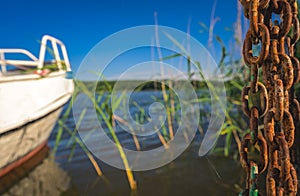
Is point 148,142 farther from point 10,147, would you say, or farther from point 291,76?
point 291,76

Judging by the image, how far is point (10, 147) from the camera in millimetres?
2570

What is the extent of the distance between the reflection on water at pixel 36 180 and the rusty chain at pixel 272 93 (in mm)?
2183

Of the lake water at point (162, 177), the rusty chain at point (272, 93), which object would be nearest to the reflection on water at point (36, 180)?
the lake water at point (162, 177)

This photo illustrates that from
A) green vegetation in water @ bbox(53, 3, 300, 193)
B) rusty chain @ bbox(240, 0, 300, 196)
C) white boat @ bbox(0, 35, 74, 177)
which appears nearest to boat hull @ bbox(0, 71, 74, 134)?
white boat @ bbox(0, 35, 74, 177)

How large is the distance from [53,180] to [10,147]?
54 cm

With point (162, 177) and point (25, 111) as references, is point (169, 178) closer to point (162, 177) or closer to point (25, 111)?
point (162, 177)

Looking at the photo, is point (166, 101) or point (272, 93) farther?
point (166, 101)

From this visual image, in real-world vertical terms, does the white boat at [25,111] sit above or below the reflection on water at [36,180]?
above

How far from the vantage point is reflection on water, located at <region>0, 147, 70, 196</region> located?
2393mm

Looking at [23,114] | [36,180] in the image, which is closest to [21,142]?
[23,114]

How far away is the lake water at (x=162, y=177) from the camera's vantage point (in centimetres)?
228

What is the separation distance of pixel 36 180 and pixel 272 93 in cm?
262

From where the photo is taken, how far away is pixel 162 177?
2.53 meters

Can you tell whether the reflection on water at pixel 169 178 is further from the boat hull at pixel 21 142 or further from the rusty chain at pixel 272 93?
the rusty chain at pixel 272 93
